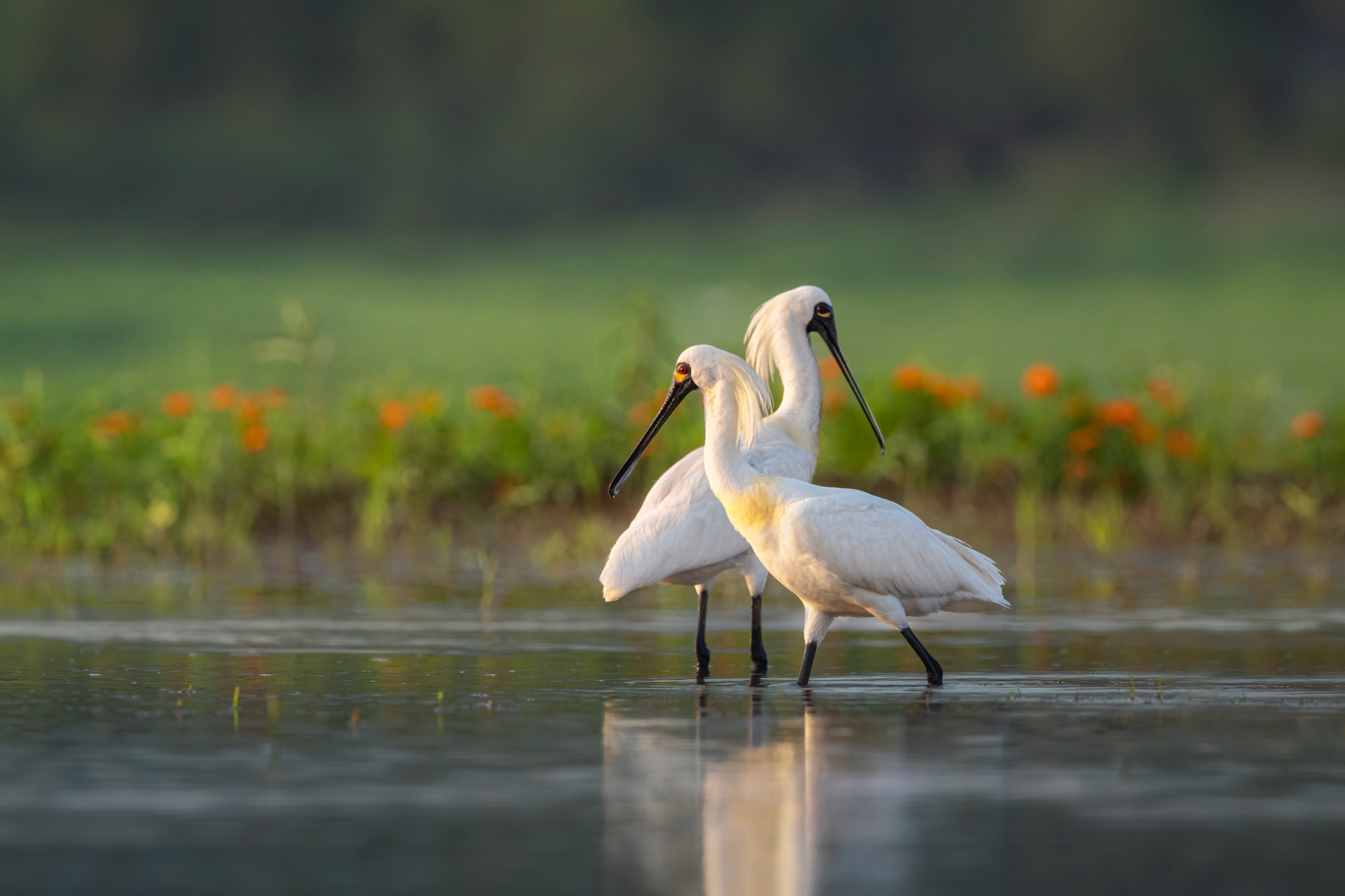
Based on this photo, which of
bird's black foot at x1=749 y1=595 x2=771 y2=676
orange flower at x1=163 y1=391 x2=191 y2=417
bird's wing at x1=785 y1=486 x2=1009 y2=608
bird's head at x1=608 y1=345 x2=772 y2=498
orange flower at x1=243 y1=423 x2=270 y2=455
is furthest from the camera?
Result: orange flower at x1=163 y1=391 x2=191 y2=417

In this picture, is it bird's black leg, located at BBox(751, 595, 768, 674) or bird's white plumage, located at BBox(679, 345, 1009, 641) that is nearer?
bird's white plumage, located at BBox(679, 345, 1009, 641)

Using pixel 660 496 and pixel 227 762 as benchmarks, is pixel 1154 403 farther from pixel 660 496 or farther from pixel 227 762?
pixel 227 762

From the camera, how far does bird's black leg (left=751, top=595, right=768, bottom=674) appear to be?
398 inches

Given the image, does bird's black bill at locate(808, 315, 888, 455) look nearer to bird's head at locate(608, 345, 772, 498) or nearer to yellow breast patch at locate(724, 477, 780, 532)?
bird's head at locate(608, 345, 772, 498)

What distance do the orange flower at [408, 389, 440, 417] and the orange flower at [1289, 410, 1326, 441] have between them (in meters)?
6.11

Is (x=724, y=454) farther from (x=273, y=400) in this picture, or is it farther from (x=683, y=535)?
(x=273, y=400)

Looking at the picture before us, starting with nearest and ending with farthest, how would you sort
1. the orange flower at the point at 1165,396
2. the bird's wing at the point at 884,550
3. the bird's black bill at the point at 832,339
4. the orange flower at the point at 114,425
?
1. the bird's wing at the point at 884,550
2. the bird's black bill at the point at 832,339
3. the orange flower at the point at 114,425
4. the orange flower at the point at 1165,396

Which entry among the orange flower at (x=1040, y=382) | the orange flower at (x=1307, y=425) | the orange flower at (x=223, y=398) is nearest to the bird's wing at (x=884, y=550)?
the orange flower at (x=1040, y=382)

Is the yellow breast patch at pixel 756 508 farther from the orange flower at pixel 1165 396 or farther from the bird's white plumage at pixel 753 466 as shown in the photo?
the orange flower at pixel 1165 396

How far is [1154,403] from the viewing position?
17.5 metres

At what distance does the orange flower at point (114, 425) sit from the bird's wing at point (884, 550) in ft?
26.0

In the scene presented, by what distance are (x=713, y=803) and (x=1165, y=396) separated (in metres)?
10.9

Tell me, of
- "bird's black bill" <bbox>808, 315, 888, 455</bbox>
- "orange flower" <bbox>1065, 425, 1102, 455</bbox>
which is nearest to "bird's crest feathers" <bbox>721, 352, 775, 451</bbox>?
"bird's black bill" <bbox>808, 315, 888, 455</bbox>

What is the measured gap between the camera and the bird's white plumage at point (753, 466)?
1015 cm
